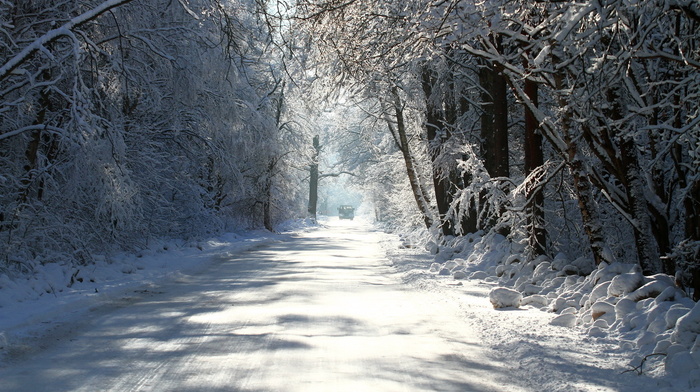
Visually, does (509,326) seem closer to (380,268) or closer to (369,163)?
(380,268)

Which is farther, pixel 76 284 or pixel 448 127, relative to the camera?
pixel 448 127

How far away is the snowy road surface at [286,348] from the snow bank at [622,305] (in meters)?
0.46

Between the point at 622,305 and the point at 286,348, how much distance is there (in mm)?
3495

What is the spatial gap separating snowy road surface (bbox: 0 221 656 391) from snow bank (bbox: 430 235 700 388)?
0.46 meters

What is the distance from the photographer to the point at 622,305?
6.11m

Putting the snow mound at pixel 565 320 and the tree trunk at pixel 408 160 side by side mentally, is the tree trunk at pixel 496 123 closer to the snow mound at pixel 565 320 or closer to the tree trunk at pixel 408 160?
the tree trunk at pixel 408 160

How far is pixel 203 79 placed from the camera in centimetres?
1518

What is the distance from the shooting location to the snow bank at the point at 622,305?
4.75 metres

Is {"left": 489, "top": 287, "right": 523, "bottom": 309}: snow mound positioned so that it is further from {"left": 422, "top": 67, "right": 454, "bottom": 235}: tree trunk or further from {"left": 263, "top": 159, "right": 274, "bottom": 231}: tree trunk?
{"left": 263, "top": 159, "right": 274, "bottom": 231}: tree trunk

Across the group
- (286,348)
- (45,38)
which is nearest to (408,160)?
(45,38)

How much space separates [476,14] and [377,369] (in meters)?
4.70

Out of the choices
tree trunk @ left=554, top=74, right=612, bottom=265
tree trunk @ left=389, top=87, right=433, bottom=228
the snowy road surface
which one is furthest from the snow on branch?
tree trunk @ left=389, top=87, right=433, bottom=228

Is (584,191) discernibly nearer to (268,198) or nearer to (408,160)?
(408,160)

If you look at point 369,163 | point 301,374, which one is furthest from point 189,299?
point 369,163
